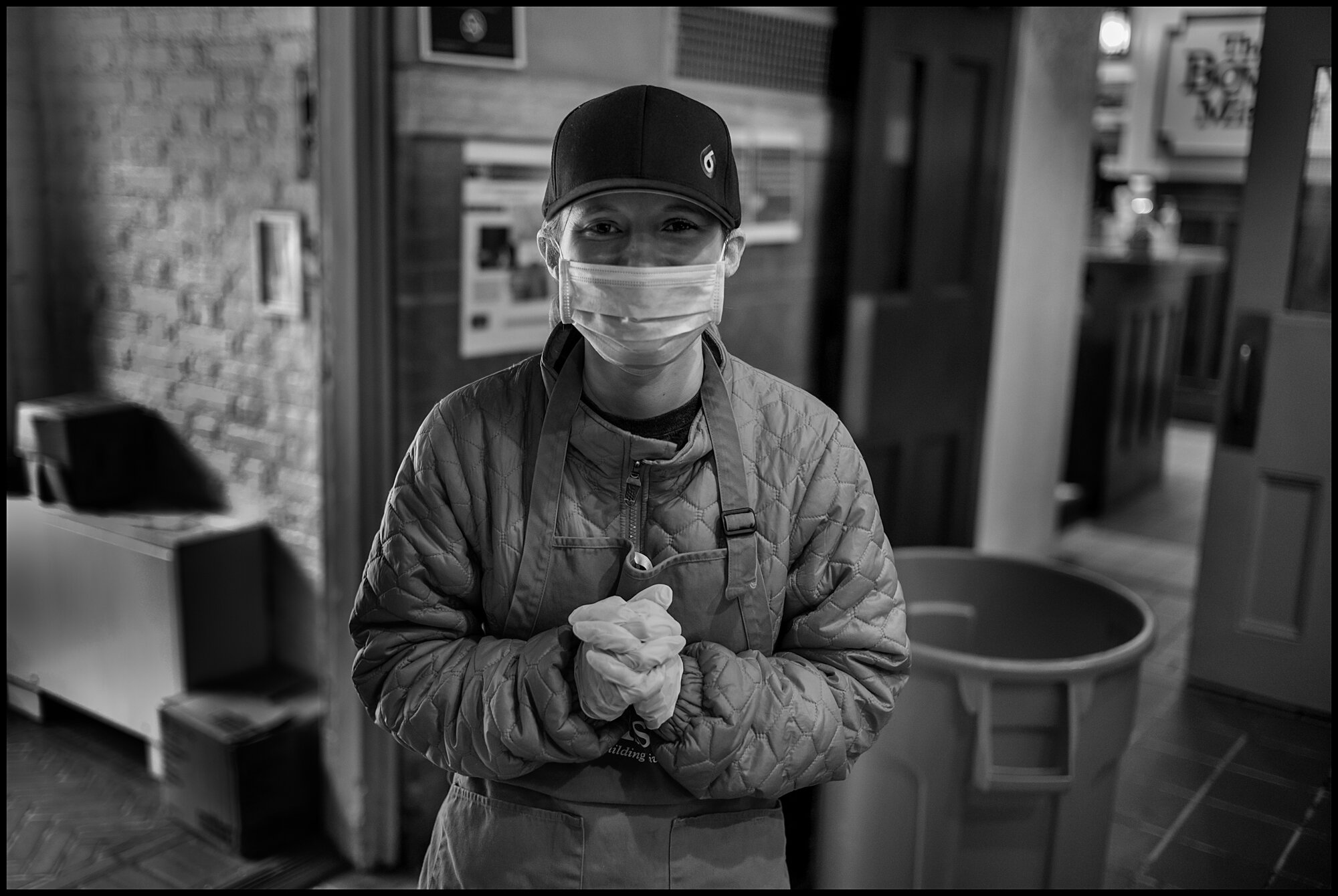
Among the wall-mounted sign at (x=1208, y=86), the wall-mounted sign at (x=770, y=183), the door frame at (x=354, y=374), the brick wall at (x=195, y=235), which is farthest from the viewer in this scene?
the wall-mounted sign at (x=1208, y=86)

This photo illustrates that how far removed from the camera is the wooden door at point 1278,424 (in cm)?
353

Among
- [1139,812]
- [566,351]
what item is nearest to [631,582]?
[566,351]

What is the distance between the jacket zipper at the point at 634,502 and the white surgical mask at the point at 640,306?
0.12 meters

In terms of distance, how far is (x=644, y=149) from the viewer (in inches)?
40.6

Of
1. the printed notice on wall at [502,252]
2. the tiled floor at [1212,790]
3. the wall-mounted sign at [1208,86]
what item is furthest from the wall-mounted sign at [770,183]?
the wall-mounted sign at [1208,86]

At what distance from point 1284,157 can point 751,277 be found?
69.5 inches

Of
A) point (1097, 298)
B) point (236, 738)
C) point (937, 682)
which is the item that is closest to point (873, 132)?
point (937, 682)

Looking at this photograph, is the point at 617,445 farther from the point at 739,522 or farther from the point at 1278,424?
the point at 1278,424

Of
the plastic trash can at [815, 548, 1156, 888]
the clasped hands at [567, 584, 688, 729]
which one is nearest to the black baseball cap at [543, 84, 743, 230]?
the clasped hands at [567, 584, 688, 729]

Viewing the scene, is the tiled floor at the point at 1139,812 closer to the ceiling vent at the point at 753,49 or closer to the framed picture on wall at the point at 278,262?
the framed picture on wall at the point at 278,262

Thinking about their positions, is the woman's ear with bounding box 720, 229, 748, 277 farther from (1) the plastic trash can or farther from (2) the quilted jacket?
(1) the plastic trash can

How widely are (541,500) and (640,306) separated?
0.75ft

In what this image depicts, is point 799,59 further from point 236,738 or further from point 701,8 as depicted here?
point 236,738

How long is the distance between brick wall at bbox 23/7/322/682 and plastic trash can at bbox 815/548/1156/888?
147 cm
